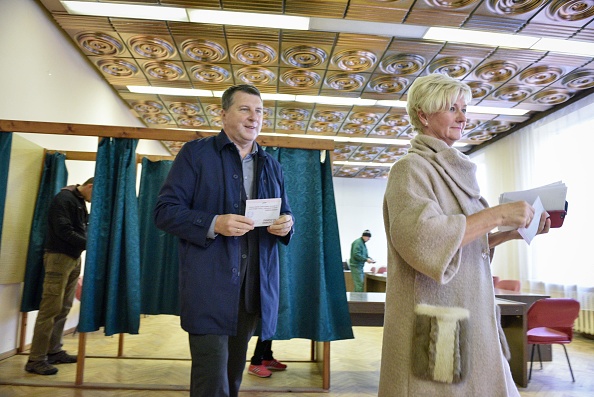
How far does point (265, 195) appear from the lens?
1.62 metres

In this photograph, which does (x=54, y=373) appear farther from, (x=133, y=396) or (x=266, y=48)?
(x=266, y=48)

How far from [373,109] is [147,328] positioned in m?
5.17

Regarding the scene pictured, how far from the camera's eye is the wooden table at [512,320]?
329cm

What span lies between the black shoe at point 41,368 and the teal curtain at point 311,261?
1869 mm

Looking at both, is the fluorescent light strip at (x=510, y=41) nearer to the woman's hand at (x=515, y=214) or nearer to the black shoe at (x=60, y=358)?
the woman's hand at (x=515, y=214)

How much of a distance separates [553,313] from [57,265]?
4164mm

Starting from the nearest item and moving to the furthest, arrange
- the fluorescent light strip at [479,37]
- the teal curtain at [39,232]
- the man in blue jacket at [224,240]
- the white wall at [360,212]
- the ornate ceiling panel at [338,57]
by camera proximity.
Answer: the man in blue jacket at [224,240] < the teal curtain at [39,232] < the ornate ceiling panel at [338,57] < the fluorescent light strip at [479,37] < the white wall at [360,212]

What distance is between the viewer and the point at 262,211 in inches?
58.2

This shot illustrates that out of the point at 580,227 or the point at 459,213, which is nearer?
the point at 459,213

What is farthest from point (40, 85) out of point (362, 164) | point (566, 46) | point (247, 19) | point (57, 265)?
point (362, 164)

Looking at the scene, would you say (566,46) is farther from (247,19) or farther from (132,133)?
(132,133)

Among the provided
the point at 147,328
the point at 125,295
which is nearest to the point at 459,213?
the point at 125,295

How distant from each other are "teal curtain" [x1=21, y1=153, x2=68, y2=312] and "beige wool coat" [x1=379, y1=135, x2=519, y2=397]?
382cm

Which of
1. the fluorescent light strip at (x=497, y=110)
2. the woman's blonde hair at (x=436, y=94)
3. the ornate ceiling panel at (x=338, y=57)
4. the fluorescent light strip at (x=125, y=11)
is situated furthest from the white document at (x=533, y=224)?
the fluorescent light strip at (x=497, y=110)
